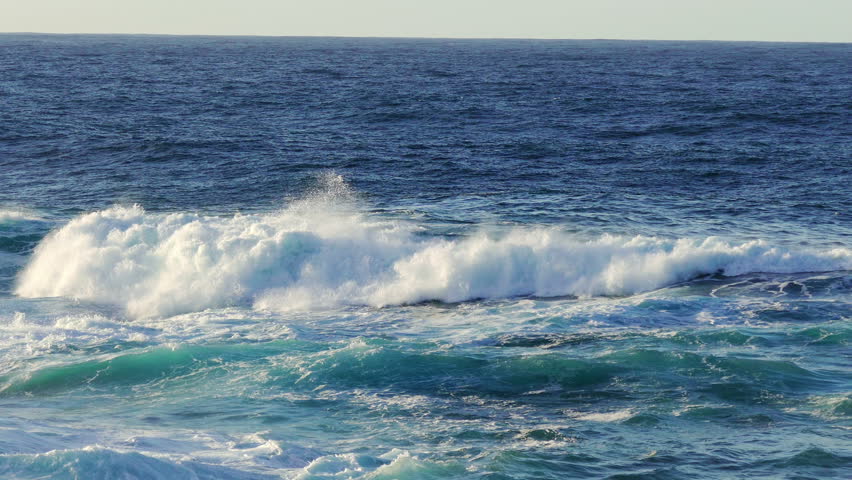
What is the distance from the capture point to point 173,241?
2569 cm

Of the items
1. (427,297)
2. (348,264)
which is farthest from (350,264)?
(427,297)

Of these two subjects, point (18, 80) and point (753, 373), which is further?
point (18, 80)

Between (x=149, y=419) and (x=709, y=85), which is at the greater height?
(x=709, y=85)

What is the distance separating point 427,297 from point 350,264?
2.77m

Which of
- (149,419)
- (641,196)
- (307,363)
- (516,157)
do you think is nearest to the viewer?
(149,419)

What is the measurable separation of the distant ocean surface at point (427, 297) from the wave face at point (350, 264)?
0.09 meters

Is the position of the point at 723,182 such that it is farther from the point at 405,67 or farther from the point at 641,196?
the point at 405,67

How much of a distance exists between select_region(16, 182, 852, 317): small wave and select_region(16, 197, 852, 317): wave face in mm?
30

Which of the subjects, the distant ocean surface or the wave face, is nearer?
the distant ocean surface

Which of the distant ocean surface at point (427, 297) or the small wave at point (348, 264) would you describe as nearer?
the distant ocean surface at point (427, 297)

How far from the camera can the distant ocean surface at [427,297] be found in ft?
43.7

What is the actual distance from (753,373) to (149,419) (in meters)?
10.1

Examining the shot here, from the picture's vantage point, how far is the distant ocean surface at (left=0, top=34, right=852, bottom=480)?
13.3 m

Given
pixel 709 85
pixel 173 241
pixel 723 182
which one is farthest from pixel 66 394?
pixel 709 85
